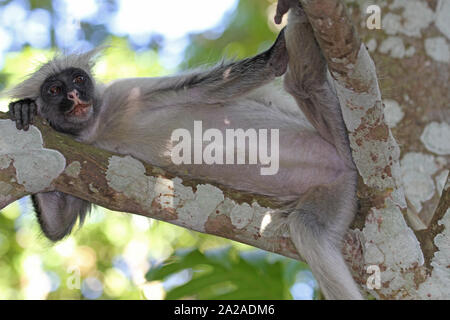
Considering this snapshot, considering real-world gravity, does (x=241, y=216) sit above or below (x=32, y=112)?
below

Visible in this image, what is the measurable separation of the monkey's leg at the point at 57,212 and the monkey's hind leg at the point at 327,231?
157 cm

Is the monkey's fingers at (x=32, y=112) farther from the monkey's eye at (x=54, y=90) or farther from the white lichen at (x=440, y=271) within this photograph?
the white lichen at (x=440, y=271)

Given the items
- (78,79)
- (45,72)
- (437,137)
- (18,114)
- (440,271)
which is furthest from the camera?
(45,72)

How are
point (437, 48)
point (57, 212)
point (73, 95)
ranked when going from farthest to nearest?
point (57, 212)
point (73, 95)
point (437, 48)

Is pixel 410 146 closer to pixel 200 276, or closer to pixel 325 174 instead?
pixel 325 174

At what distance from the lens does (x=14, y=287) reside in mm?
7137

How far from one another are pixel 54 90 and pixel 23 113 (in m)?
0.96

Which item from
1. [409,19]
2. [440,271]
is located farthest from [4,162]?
[409,19]

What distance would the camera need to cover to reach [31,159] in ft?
8.83

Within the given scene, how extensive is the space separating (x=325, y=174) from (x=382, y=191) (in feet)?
2.50

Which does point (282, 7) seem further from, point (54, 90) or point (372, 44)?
point (54, 90)

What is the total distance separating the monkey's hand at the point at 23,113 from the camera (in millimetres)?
2828

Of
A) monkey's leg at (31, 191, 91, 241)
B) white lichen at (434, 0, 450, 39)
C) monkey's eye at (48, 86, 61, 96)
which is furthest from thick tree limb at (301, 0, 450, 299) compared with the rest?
monkey's eye at (48, 86, 61, 96)
